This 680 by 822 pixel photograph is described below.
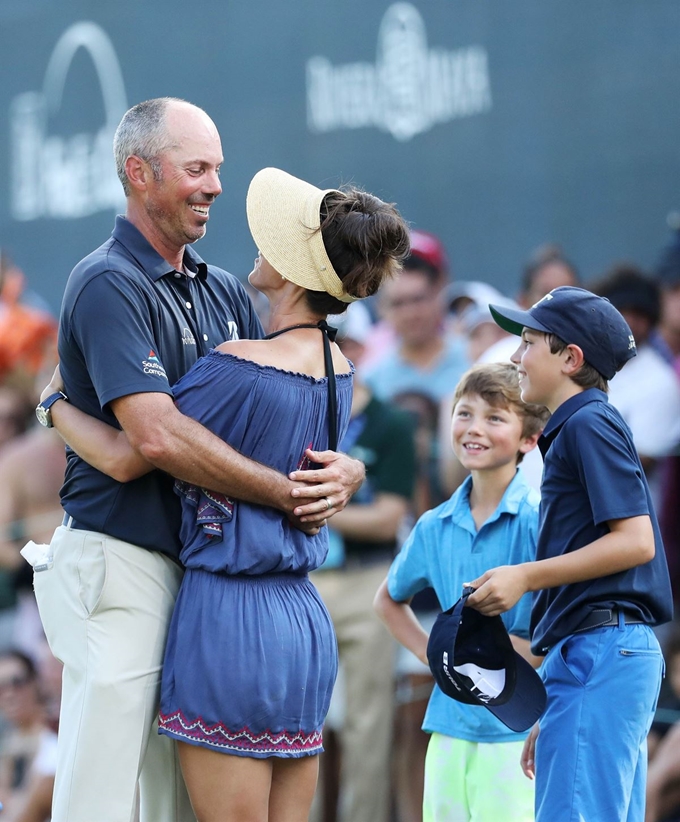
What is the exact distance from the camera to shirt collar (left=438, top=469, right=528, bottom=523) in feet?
10.8

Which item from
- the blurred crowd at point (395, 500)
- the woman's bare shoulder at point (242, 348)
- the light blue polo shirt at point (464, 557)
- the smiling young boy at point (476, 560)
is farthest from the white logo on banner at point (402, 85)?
the woman's bare shoulder at point (242, 348)

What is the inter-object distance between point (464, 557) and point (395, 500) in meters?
1.96

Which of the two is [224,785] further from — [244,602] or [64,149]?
[64,149]

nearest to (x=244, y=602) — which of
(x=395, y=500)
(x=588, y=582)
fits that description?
(x=588, y=582)

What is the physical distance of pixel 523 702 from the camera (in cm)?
283

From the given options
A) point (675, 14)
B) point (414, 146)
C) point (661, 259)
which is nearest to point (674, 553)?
point (661, 259)

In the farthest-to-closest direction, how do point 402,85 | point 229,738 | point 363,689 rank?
point 402,85 < point 363,689 < point 229,738

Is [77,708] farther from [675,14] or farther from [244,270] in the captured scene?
[244,270]

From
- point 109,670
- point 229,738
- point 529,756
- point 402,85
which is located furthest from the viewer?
point 402,85

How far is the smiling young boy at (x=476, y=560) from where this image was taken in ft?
10.5

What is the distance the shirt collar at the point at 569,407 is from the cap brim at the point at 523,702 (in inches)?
19.7

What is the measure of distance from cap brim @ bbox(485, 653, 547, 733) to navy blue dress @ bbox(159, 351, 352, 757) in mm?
401

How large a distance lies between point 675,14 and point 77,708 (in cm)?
395

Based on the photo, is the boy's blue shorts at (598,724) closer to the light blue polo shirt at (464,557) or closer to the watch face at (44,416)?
the light blue polo shirt at (464,557)
